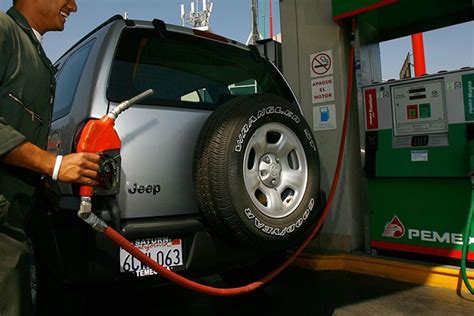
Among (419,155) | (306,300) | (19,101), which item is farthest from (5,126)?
(419,155)

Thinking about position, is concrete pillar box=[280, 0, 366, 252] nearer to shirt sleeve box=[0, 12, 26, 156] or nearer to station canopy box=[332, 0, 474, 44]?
station canopy box=[332, 0, 474, 44]

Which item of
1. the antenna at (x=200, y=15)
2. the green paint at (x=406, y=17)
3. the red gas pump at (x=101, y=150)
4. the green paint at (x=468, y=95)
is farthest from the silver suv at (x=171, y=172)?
the antenna at (x=200, y=15)

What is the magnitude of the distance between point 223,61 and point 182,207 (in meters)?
1.11

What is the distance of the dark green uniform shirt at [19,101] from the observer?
1.34m

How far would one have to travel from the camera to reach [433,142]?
3.57 meters

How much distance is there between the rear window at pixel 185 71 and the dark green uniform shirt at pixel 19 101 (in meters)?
0.59

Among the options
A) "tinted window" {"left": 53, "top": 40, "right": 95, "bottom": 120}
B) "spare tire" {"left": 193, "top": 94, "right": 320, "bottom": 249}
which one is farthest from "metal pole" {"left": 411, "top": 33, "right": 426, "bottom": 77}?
"tinted window" {"left": 53, "top": 40, "right": 95, "bottom": 120}

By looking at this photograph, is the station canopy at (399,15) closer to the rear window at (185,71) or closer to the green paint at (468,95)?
the green paint at (468,95)

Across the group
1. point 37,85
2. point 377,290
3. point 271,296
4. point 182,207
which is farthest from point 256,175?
point 377,290

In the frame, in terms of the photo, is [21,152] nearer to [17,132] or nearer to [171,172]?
[17,132]

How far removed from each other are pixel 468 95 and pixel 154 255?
2.83m

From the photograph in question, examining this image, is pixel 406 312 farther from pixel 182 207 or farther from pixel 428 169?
pixel 182 207

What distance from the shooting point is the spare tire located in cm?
208

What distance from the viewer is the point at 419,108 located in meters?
3.65
